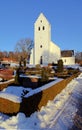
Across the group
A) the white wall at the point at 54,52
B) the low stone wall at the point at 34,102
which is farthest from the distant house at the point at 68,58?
the low stone wall at the point at 34,102

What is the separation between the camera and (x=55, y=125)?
1054cm

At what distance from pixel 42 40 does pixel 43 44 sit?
3.65 ft

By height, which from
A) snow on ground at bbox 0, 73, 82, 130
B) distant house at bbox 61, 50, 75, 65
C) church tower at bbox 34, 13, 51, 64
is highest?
church tower at bbox 34, 13, 51, 64

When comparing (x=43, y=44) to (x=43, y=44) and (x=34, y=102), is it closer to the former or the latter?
(x=43, y=44)

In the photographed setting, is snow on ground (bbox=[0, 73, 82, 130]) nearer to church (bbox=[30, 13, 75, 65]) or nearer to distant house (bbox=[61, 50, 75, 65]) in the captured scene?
church (bbox=[30, 13, 75, 65])

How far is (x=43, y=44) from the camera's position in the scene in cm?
7369

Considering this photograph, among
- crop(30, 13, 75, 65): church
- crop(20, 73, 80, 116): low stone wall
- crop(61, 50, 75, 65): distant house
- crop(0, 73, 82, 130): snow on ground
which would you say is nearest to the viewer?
crop(0, 73, 82, 130): snow on ground

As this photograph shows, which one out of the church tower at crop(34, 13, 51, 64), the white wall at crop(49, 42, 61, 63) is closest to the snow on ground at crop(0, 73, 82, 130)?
the church tower at crop(34, 13, 51, 64)

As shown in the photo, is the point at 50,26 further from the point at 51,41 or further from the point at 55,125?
the point at 55,125

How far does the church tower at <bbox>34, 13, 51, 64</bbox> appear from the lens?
73.7 m

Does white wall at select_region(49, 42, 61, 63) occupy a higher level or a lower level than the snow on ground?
higher

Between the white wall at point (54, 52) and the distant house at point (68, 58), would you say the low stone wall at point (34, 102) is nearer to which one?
the white wall at point (54, 52)

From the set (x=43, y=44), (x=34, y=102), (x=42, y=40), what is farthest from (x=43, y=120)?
(x=42, y=40)

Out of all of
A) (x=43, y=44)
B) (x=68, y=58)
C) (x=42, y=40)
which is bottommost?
(x=68, y=58)
